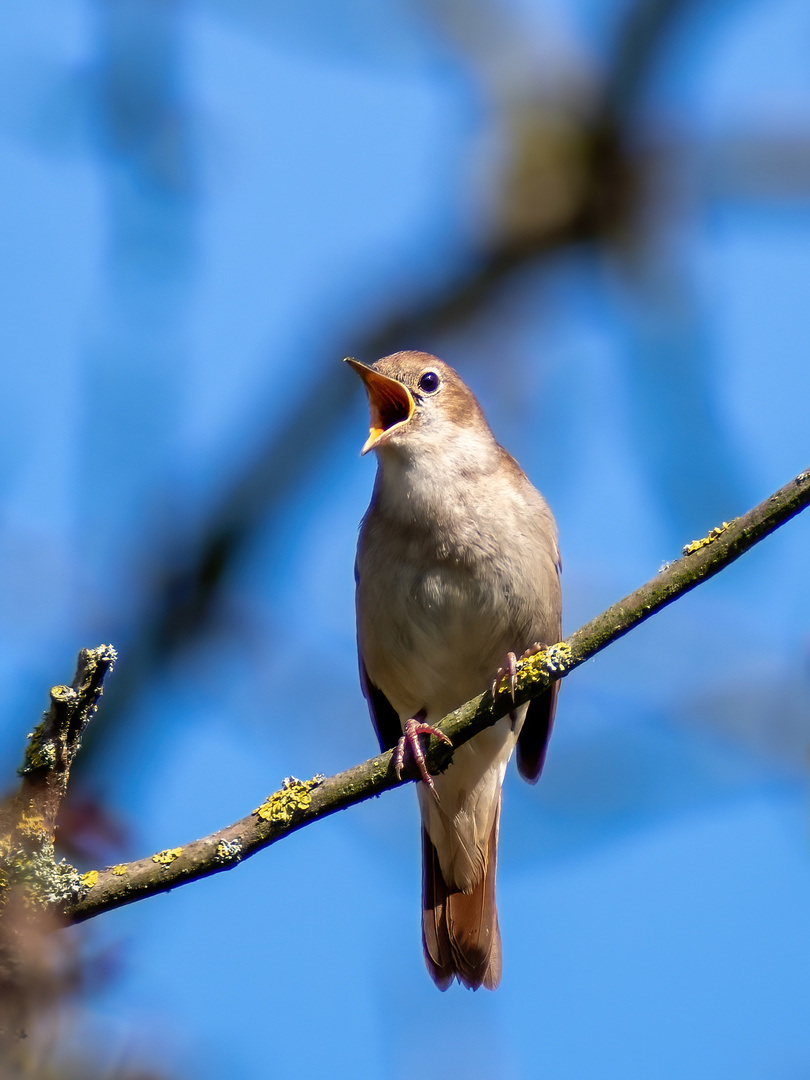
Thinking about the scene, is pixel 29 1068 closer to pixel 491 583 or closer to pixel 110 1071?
pixel 110 1071

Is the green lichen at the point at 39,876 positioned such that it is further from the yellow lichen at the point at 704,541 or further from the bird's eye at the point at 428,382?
the bird's eye at the point at 428,382

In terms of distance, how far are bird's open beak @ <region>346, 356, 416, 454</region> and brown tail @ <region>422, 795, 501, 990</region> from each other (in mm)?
1962

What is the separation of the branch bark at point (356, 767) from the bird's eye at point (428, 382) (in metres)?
1.96

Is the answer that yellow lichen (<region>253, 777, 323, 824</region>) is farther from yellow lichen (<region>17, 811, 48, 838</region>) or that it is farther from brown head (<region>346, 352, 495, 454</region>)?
brown head (<region>346, 352, 495, 454</region>)

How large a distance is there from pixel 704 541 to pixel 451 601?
1615 mm

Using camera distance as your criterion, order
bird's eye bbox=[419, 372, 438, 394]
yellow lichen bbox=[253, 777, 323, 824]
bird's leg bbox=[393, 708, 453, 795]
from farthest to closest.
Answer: bird's eye bbox=[419, 372, 438, 394]
bird's leg bbox=[393, 708, 453, 795]
yellow lichen bbox=[253, 777, 323, 824]

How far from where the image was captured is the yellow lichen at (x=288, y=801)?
2822 millimetres

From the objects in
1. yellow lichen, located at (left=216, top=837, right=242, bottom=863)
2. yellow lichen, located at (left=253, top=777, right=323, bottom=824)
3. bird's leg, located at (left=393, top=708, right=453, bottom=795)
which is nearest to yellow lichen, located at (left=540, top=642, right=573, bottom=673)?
bird's leg, located at (left=393, top=708, right=453, bottom=795)

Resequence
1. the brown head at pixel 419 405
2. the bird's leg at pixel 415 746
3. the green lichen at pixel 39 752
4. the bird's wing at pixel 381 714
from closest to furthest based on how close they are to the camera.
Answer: the green lichen at pixel 39 752 < the bird's leg at pixel 415 746 < the brown head at pixel 419 405 < the bird's wing at pixel 381 714

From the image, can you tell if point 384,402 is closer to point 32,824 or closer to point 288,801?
point 288,801

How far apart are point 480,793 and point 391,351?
7.08 ft

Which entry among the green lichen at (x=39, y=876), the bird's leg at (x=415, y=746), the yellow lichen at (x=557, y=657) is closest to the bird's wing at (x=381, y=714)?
the bird's leg at (x=415, y=746)

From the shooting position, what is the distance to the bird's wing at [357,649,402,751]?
4.97 meters

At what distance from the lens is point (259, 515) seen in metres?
4.02
